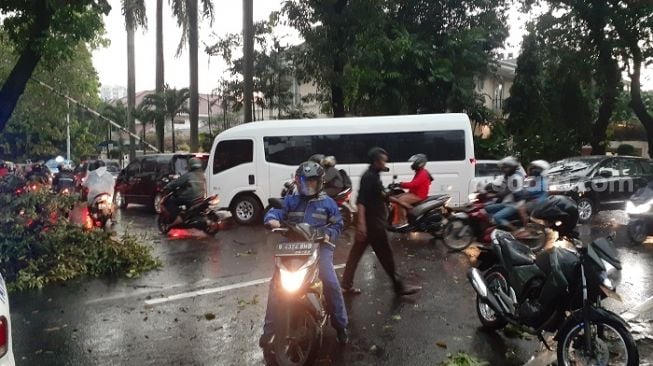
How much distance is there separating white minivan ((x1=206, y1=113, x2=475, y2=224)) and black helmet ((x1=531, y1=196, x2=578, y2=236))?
291 inches

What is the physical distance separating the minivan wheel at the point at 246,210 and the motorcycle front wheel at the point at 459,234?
5.23 metres

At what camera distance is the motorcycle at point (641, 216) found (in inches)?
404

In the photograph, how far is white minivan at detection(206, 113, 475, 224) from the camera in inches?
538

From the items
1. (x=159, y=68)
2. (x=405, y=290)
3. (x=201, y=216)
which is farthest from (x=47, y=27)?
(x=159, y=68)

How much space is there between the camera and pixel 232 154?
13742mm

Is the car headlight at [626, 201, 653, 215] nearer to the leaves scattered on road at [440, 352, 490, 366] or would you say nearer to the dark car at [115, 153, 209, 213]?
the leaves scattered on road at [440, 352, 490, 366]

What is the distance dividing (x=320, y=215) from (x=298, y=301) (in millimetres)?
889

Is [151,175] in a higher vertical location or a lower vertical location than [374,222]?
higher

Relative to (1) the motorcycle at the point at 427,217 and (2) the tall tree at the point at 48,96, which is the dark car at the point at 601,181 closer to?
(1) the motorcycle at the point at 427,217

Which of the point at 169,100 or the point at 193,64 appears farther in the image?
the point at 169,100

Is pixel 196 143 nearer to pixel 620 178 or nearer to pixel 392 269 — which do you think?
pixel 620 178

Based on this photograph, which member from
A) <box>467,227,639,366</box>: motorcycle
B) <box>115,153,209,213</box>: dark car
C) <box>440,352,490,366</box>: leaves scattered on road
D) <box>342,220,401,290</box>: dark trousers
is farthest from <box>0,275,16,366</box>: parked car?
<box>115,153,209,213</box>: dark car

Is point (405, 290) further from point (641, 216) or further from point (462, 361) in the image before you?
point (641, 216)

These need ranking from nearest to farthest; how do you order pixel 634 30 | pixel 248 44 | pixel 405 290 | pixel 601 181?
pixel 405 290
pixel 601 181
pixel 634 30
pixel 248 44
